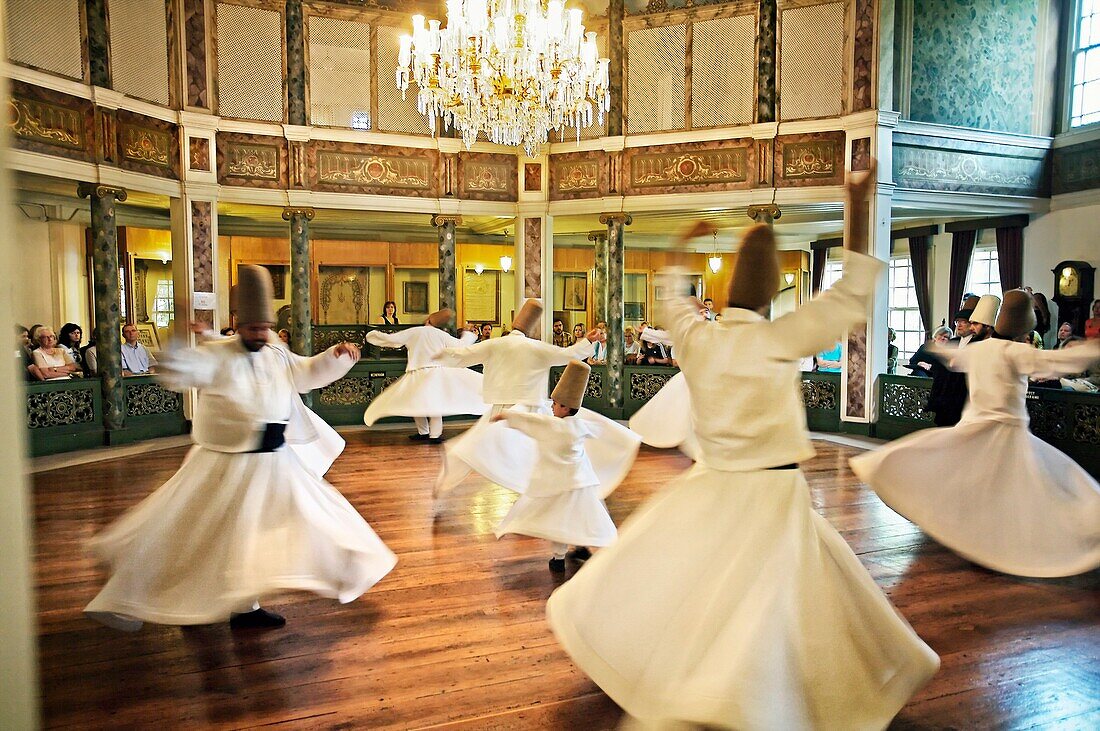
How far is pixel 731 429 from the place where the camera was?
254 centimetres

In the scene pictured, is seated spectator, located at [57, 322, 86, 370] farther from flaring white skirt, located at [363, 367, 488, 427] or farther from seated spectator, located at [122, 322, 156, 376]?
flaring white skirt, located at [363, 367, 488, 427]

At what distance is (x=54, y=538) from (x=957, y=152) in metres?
10.7

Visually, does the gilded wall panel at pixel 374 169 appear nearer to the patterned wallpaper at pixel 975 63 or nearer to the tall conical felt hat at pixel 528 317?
the tall conical felt hat at pixel 528 317

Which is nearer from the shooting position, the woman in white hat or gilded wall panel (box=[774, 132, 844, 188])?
the woman in white hat

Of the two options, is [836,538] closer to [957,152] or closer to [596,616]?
[596,616]

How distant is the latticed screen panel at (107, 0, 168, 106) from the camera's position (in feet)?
29.0

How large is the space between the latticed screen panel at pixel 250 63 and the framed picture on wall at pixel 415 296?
Result: 5664 millimetres

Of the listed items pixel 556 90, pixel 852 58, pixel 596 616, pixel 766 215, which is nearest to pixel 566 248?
pixel 766 215

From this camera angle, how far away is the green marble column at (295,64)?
10.2 metres

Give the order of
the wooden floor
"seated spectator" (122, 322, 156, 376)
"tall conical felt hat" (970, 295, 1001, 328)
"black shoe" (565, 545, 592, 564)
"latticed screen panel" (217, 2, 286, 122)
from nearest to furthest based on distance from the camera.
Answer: the wooden floor < "black shoe" (565, 545, 592, 564) < "tall conical felt hat" (970, 295, 1001, 328) < "seated spectator" (122, 322, 156, 376) < "latticed screen panel" (217, 2, 286, 122)

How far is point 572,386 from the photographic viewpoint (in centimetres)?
469

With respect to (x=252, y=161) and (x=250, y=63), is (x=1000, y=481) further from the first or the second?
(x=250, y=63)

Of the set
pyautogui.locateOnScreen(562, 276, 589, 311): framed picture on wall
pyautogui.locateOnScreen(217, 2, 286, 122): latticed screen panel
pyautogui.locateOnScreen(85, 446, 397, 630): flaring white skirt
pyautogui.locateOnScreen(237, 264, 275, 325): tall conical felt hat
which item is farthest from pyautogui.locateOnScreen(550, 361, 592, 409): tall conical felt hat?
pyautogui.locateOnScreen(562, 276, 589, 311): framed picture on wall

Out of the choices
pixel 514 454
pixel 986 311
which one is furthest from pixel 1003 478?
pixel 514 454
